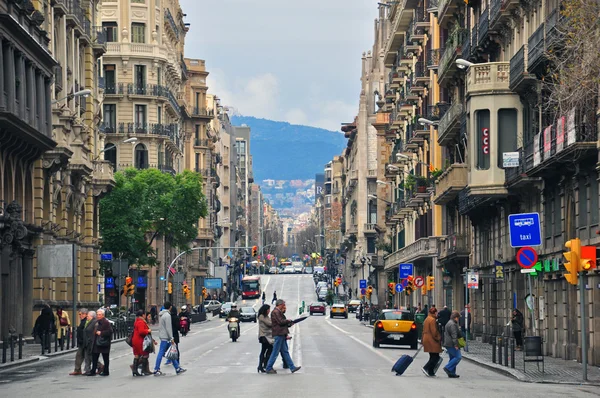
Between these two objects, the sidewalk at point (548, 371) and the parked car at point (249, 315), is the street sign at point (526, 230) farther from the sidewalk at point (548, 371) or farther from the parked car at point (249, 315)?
the parked car at point (249, 315)

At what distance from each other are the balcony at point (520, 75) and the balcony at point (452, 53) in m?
13.5

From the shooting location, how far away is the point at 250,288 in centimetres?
17625

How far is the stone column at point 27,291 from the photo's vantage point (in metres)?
56.3

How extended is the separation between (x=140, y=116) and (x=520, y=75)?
66195 millimetres

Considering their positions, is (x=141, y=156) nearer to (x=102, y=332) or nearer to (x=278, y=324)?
(x=102, y=332)

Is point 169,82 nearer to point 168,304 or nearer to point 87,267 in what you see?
point 87,267

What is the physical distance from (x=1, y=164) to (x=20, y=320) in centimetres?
729

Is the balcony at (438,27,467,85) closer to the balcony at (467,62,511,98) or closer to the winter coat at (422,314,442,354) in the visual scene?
the balcony at (467,62,511,98)

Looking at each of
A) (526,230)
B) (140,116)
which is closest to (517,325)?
(526,230)

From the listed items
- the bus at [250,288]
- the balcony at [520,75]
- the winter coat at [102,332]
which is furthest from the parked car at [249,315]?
the bus at [250,288]

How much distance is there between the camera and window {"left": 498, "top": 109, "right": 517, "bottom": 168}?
165 ft

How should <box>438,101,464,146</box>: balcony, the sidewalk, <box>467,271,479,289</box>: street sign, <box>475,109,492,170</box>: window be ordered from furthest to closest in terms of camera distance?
<box>438,101,464,146</box>: balcony
<box>475,109,492,170</box>: window
<box>467,271,479,289</box>: street sign
the sidewalk

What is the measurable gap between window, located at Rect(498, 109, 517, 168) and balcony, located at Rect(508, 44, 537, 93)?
1556 mm

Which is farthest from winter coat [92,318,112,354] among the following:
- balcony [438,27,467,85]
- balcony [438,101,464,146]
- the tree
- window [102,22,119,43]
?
window [102,22,119,43]
